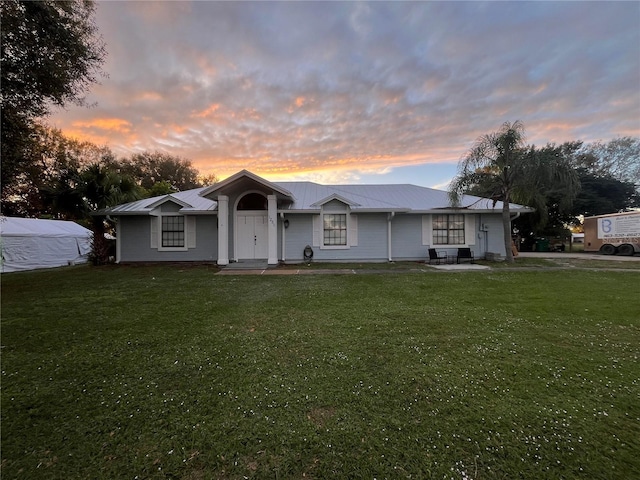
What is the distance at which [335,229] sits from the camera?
13.6 meters

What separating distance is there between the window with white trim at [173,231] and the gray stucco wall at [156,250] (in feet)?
1.47

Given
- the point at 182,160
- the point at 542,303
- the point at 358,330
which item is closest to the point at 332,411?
the point at 358,330

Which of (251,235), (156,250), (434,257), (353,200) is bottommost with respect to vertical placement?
(434,257)

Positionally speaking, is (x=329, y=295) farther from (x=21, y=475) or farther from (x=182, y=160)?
(x=182, y=160)

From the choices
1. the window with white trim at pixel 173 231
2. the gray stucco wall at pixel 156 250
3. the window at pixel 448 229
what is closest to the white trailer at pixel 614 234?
the window at pixel 448 229

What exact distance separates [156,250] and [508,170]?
17513 millimetres

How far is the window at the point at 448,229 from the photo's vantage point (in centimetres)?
1409

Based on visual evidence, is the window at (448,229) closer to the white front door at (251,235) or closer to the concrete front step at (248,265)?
the white front door at (251,235)

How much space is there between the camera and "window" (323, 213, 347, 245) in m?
13.5

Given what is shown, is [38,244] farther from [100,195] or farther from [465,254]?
[465,254]

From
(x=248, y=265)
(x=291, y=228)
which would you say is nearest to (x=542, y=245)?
(x=291, y=228)

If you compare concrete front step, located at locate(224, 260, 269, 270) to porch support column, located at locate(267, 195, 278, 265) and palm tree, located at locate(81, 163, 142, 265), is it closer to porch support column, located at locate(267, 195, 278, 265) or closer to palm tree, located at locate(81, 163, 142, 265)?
porch support column, located at locate(267, 195, 278, 265)

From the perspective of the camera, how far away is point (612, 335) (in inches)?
168

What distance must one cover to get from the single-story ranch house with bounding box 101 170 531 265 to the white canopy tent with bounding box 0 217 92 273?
22.3 feet
